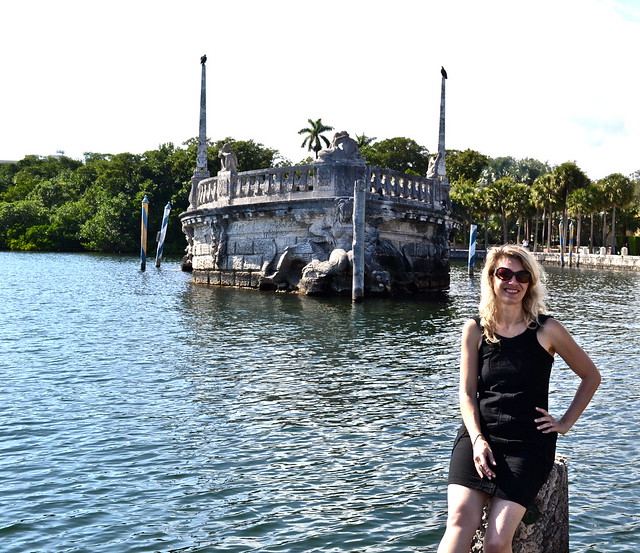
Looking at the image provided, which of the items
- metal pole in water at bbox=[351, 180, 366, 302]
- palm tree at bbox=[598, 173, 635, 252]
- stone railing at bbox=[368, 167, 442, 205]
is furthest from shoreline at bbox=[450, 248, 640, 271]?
metal pole in water at bbox=[351, 180, 366, 302]

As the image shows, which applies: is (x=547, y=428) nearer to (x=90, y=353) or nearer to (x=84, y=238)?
(x=90, y=353)

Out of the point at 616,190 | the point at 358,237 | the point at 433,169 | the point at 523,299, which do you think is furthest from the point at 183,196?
the point at 523,299

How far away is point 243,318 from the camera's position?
17.4 m

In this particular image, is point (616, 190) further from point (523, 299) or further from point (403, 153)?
point (523, 299)

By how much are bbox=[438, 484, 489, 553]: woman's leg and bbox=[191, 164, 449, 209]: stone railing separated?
18979 millimetres

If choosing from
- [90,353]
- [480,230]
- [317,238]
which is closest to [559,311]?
[317,238]

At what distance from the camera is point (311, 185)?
23.2 metres

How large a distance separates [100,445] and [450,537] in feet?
14.7

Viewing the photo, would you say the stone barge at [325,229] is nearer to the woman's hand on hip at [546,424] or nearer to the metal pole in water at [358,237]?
the metal pole in water at [358,237]

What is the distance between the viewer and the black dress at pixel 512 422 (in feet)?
12.9

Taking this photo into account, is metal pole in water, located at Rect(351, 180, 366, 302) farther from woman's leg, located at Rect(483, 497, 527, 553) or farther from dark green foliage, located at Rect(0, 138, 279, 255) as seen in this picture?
dark green foliage, located at Rect(0, 138, 279, 255)

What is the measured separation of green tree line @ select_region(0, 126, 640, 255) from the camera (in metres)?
72.3

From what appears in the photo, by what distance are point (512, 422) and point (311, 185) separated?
19533mm

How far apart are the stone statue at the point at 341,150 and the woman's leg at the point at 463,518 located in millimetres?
19181
